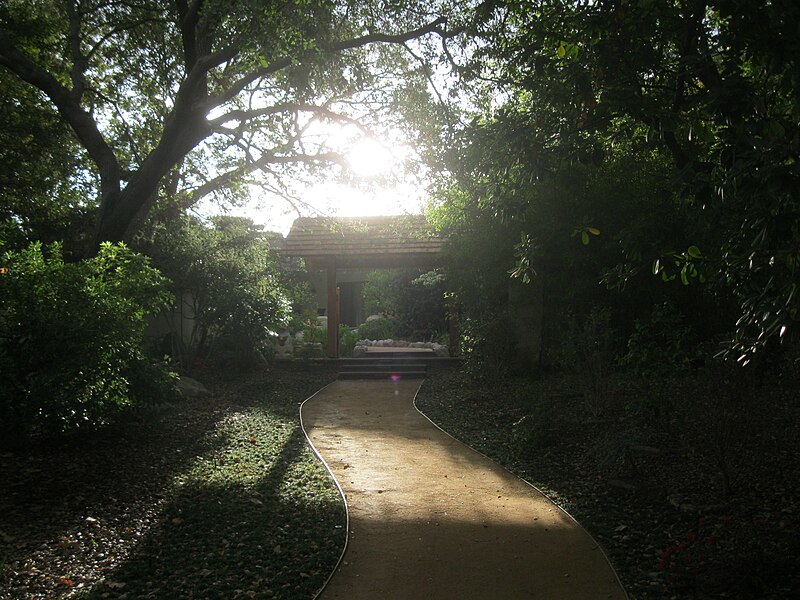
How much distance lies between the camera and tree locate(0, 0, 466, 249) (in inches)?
364

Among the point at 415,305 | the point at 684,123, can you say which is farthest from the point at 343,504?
the point at 415,305

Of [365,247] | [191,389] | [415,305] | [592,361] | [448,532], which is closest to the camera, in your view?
[448,532]

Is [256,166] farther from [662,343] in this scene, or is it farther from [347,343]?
[662,343]

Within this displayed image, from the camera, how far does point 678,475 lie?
646 centimetres

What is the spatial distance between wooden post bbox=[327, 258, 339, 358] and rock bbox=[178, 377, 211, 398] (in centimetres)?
537

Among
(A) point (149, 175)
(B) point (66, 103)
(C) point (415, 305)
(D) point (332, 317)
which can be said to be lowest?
(D) point (332, 317)

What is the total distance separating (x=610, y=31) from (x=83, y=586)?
531 cm

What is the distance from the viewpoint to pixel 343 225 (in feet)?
56.0

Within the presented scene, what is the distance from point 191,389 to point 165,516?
23.9 feet

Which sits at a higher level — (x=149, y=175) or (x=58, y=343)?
(x=149, y=175)

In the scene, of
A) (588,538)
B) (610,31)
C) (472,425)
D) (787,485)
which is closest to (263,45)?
(610,31)

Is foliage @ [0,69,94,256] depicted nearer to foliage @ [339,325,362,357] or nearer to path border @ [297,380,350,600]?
path border @ [297,380,350,600]

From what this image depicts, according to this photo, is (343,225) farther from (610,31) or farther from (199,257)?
(610,31)

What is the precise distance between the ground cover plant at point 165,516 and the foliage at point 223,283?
562 cm
